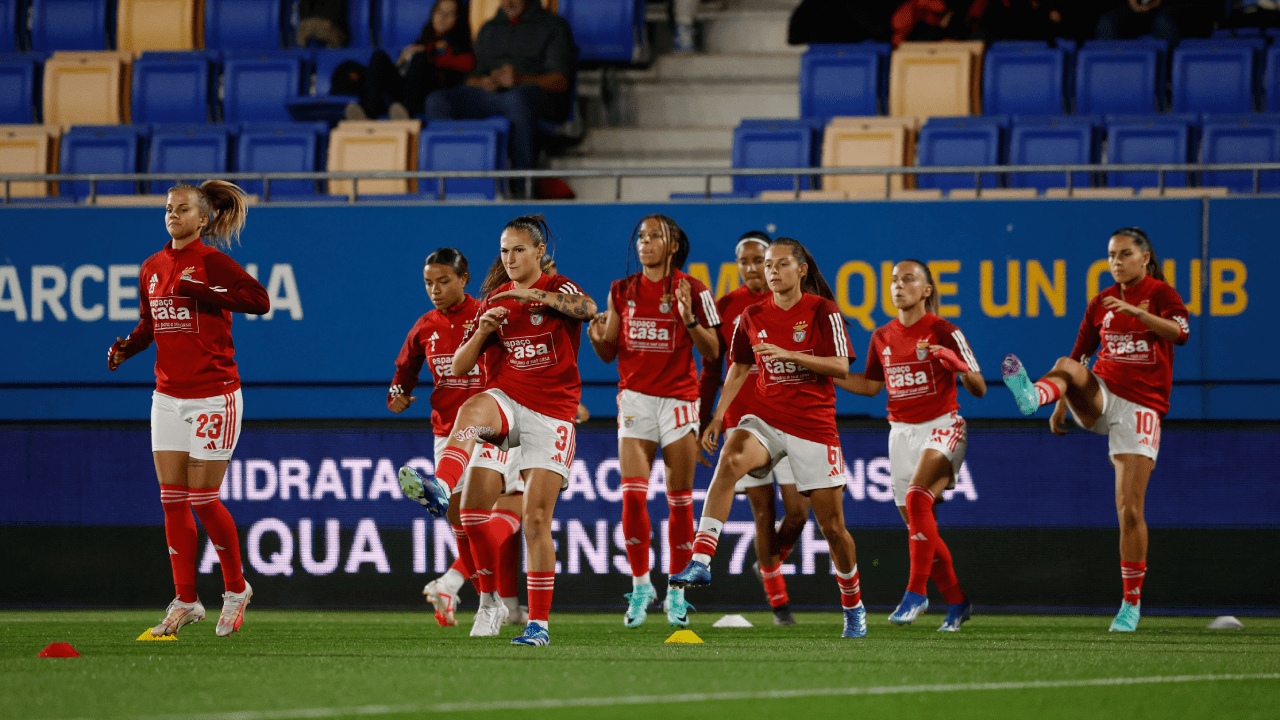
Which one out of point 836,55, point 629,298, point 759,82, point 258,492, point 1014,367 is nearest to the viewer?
point 1014,367

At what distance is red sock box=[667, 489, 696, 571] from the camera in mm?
7883

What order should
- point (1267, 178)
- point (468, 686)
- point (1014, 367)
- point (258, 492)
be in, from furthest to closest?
point (1267, 178), point (258, 492), point (1014, 367), point (468, 686)

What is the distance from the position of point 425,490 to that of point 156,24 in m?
9.91

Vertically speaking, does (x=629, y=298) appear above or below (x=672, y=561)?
above

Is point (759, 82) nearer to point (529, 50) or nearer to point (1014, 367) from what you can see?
point (529, 50)

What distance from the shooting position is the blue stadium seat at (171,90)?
13344 mm

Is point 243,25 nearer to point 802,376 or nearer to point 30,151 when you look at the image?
point 30,151

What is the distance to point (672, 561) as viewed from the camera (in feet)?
25.8

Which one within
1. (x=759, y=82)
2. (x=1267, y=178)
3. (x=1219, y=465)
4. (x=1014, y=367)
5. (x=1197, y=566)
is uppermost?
(x=759, y=82)

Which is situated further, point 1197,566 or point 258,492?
point 258,492

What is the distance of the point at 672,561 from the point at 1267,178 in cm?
561

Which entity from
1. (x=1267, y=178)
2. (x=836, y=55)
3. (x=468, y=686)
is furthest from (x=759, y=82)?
(x=468, y=686)

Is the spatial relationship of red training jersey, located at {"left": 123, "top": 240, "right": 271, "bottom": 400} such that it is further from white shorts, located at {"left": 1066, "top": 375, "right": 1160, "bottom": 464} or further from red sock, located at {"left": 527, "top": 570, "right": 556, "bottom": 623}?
white shorts, located at {"left": 1066, "top": 375, "right": 1160, "bottom": 464}

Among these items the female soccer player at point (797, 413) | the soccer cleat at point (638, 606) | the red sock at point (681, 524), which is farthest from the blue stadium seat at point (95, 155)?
the female soccer player at point (797, 413)
